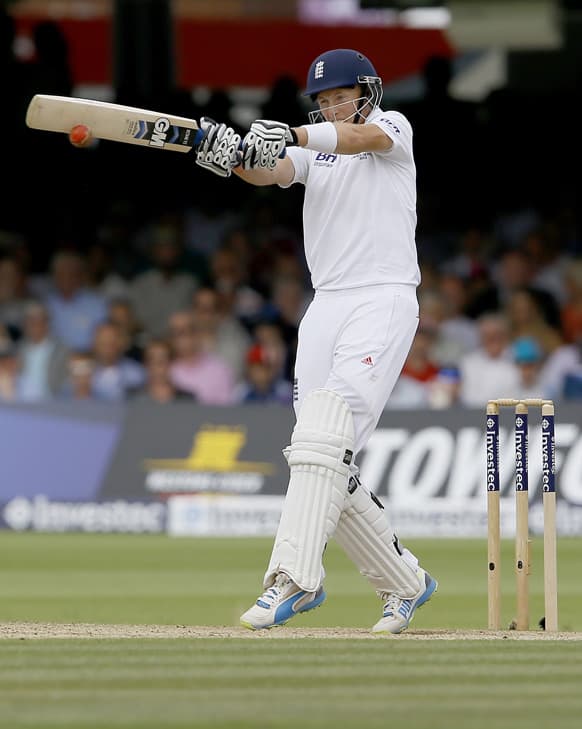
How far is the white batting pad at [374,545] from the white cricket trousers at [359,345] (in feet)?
0.68

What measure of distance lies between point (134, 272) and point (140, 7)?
355cm

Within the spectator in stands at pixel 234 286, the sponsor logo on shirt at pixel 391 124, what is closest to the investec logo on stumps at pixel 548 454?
the sponsor logo on shirt at pixel 391 124

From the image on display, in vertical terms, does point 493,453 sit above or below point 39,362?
below

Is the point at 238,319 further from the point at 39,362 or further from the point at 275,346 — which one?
the point at 39,362

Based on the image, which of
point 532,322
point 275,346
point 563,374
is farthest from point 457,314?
point 275,346

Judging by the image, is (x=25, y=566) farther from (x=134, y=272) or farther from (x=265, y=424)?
(x=134, y=272)

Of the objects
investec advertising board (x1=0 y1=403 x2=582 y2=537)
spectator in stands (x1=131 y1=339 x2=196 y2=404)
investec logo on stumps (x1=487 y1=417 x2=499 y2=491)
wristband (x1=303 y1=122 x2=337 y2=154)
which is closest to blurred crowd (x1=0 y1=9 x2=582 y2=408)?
spectator in stands (x1=131 y1=339 x2=196 y2=404)

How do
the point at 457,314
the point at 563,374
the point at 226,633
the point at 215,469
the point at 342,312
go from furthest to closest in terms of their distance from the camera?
the point at 457,314 < the point at 563,374 < the point at 215,469 < the point at 342,312 < the point at 226,633

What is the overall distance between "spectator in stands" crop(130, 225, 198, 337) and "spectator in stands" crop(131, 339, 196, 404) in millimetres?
1149

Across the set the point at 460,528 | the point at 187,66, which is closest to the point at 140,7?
the point at 187,66

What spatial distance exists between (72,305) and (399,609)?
7919 mm

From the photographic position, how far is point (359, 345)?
5629mm

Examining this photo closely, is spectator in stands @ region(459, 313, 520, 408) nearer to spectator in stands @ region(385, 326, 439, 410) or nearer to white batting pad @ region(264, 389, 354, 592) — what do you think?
spectator in stands @ region(385, 326, 439, 410)

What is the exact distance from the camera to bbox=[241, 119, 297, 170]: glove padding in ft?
18.0
